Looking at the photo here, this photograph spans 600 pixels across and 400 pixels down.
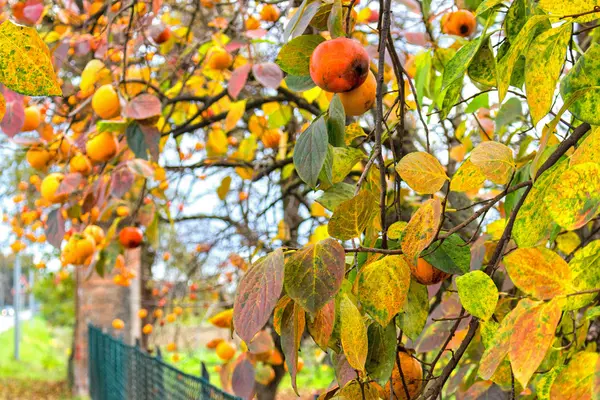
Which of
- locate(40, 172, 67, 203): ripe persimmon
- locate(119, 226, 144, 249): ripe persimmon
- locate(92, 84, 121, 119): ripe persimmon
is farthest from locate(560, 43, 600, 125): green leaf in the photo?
locate(119, 226, 144, 249): ripe persimmon

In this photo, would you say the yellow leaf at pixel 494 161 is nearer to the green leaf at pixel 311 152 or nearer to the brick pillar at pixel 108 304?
the green leaf at pixel 311 152

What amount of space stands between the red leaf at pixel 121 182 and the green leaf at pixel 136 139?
4.9 inches

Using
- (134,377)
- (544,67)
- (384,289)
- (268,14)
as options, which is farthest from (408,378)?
(134,377)

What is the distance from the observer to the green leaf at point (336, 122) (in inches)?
30.7

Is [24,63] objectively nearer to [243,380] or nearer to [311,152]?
[311,152]

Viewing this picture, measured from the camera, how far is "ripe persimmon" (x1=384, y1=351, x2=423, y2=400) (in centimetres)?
81

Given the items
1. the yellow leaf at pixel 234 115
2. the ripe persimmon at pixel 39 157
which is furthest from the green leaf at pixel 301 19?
the ripe persimmon at pixel 39 157

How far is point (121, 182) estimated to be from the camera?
1.65 metres

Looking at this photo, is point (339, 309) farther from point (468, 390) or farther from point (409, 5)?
point (409, 5)

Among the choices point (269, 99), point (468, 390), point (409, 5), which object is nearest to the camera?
point (468, 390)

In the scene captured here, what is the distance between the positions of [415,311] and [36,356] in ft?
50.2

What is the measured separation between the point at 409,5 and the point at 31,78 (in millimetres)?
1107

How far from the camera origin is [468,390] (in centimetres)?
110

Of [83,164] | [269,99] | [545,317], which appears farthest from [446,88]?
[269,99]
